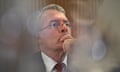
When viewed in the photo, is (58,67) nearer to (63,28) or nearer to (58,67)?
(58,67)

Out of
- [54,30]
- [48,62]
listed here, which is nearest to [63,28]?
[54,30]

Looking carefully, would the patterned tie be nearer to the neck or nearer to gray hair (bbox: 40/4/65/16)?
the neck

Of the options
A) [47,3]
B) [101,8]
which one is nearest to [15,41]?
[47,3]

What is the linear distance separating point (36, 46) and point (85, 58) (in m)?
0.20

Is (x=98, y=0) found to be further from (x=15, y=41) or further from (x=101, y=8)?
(x=15, y=41)

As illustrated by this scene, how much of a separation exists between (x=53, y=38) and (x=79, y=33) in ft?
0.35

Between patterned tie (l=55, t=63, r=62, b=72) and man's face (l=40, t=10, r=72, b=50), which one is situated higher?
man's face (l=40, t=10, r=72, b=50)

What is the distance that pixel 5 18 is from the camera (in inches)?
38.8

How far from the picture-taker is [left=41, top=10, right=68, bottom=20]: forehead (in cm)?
101

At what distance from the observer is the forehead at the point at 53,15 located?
101cm

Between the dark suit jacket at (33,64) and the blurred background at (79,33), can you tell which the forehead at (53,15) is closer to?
the blurred background at (79,33)

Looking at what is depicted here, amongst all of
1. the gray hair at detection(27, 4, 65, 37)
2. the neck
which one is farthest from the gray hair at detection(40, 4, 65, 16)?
the neck

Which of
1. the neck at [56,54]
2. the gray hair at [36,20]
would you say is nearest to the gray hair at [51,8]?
the gray hair at [36,20]

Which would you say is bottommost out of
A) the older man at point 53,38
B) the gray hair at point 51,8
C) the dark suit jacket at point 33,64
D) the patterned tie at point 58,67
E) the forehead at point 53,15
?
the patterned tie at point 58,67
